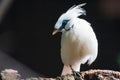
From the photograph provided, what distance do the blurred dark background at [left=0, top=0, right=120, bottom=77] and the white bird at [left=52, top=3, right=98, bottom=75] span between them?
190 centimetres

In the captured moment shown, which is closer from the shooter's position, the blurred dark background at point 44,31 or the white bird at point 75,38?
the white bird at point 75,38

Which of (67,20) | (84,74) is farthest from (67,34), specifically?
(84,74)

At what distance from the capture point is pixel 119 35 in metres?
5.68

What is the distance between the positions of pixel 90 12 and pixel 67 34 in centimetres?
199

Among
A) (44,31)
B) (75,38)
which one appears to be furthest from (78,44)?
(44,31)

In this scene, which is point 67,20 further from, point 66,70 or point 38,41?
point 38,41

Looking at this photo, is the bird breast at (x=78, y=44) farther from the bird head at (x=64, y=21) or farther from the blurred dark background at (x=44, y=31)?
the blurred dark background at (x=44, y=31)

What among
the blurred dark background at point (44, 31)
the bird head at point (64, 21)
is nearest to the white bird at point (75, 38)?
the bird head at point (64, 21)

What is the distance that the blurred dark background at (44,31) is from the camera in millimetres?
5562

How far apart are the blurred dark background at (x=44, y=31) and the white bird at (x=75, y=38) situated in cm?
190

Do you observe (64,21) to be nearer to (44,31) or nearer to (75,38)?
(75,38)

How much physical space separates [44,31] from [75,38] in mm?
2180

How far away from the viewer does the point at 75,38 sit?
3568mm

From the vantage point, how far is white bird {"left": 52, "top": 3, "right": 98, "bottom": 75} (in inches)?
140
